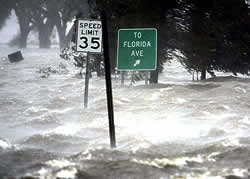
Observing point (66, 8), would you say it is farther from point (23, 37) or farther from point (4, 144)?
point (4, 144)

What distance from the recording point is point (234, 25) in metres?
17.0

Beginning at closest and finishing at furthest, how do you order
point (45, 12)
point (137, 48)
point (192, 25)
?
point (137, 48) < point (192, 25) < point (45, 12)

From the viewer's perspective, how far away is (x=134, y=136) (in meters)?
7.32

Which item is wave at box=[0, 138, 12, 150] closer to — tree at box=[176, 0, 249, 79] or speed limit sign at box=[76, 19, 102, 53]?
speed limit sign at box=[76, 19, 102, 53]

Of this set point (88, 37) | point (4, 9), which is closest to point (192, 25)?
point (88, 37)

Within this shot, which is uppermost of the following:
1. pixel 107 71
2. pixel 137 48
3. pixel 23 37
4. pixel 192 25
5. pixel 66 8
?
pixel 66 8

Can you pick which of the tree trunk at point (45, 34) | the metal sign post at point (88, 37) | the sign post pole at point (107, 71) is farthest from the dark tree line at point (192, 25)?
the tree trunk at point (45, 34)

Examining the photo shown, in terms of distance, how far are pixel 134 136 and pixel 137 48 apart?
581 centimetres

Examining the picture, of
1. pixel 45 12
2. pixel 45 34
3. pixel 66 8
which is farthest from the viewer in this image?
pixel 45 34

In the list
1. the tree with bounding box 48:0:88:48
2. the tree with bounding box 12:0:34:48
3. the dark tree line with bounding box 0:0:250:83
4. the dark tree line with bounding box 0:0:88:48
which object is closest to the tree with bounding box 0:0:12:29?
the dark tree line with bounding box 0:0:88:48

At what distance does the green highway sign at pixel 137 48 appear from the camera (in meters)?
12.6

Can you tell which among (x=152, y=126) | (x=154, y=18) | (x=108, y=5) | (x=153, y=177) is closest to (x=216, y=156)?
(x=153, y=177)

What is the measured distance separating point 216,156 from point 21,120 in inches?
218

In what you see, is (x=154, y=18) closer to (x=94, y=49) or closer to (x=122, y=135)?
(x=94, y=49)
